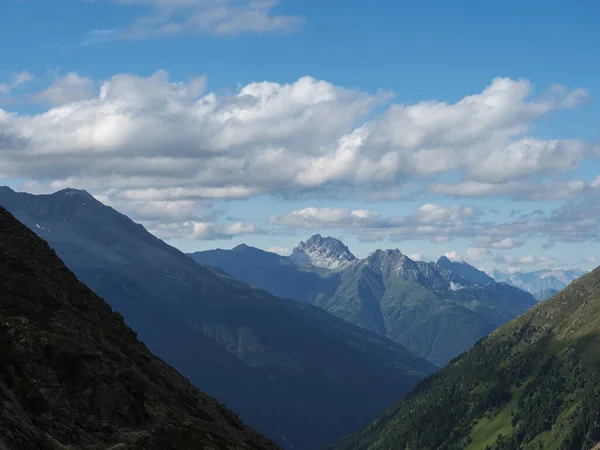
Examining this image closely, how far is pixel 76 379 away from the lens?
87250 mm

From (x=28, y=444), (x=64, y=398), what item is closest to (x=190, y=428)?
(x=64, y=398)

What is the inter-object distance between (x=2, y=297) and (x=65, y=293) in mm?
20477

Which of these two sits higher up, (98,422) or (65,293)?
(65,293)

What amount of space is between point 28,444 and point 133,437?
86.9 feet

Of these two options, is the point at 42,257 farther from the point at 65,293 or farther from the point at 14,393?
the point at 14,393

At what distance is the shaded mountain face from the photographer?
72.1 meters

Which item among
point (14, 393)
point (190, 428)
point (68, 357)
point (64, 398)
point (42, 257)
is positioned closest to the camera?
point (14, 393)

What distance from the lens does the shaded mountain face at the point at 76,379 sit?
72062 millimetres

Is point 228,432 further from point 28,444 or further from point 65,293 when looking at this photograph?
point 28,444

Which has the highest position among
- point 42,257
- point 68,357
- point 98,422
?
point 42,257

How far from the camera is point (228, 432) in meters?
124

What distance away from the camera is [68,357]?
8875cm

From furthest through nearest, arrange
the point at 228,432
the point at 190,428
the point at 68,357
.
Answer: the point at 228,432 < the point at 190,428 < the point at 68,357

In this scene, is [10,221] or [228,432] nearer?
[228,432]
